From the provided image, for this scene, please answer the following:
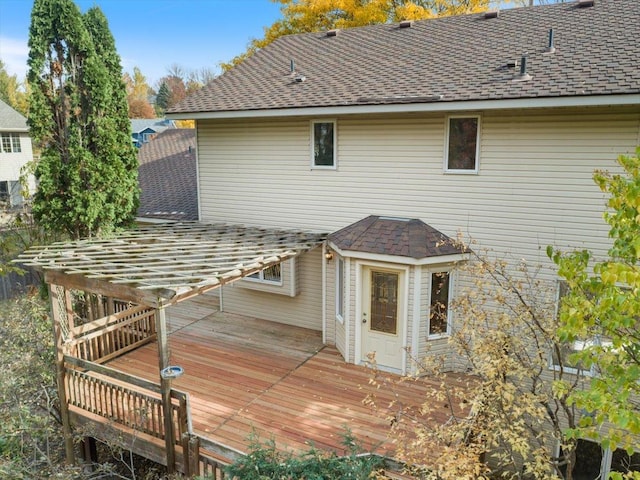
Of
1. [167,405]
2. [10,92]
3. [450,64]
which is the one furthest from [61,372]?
[10,92]

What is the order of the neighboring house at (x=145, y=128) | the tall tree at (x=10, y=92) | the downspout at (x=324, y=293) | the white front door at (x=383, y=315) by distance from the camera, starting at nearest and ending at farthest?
the white front door at (x=383, y=315) < the downspout at (x=324, y=293) < the neighboring house at (x=145, y=128) < the tall tree at (x=10, y=92)

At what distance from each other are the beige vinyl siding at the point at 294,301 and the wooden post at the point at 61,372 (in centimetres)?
450

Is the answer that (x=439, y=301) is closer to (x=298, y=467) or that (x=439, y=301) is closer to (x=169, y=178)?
(x=298, y=467)

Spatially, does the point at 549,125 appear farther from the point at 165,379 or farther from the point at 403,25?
the point at 165,379

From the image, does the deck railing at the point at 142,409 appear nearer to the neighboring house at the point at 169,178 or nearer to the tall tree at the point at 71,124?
the tall tree at the point at 71,124

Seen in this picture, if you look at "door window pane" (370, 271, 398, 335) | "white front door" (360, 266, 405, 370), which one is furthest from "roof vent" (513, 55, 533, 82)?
"door window pane" (370, 271, 398, 335)

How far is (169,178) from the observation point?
15.0 meters

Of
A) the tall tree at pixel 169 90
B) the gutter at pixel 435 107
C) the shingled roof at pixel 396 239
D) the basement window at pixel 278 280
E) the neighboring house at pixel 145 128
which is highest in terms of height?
the tall tree at pixel 169 90

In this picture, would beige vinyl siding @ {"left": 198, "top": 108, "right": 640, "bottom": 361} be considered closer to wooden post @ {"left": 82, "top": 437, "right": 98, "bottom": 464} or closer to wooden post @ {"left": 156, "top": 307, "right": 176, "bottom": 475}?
wooden post @ {"left": 156, "top": 307, "right": 176, "bottom": 475}

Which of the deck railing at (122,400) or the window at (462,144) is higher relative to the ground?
the window at (462,144)

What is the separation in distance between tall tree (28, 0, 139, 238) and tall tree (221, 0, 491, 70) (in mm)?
11672

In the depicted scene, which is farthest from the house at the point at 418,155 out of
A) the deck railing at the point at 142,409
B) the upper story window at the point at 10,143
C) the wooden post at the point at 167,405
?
the upper story window at the point at 10,143

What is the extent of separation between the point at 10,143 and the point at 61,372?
90.0ft

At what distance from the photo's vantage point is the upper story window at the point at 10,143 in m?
28.2
